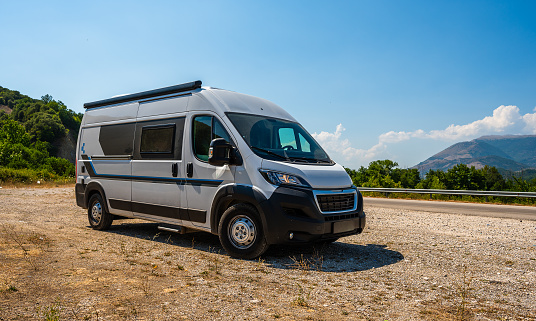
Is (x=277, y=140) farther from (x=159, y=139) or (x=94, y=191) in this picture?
(x=94, y=191)

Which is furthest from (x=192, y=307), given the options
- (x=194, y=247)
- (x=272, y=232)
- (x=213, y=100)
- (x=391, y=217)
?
(x=391, y=217)

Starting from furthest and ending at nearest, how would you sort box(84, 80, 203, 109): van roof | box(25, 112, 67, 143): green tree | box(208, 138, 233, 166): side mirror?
box(25, 112, 67, 143): green tree → box(84, 80, 203, 109): van roof → box(208, 138, 233, 166): side mirror

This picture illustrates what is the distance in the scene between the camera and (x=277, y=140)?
6562mm

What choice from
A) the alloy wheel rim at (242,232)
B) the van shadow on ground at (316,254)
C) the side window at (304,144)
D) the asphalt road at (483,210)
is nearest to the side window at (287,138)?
the side window at (304,144)

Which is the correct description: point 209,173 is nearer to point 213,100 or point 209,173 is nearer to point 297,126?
point 213,100

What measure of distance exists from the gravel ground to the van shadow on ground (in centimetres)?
2

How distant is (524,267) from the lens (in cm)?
597

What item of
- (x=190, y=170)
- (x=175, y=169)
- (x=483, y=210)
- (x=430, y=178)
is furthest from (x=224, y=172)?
(x=430, y=178)

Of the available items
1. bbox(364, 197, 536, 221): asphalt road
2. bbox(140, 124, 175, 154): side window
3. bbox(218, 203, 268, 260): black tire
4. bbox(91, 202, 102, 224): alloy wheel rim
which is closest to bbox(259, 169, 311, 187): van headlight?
bbox(218, 203, 268, 260): black tire

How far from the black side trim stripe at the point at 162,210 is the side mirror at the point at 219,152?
1020 millimetres

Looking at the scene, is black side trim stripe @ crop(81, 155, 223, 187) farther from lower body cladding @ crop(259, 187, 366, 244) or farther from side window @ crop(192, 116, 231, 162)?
lower body cladding @ crop(259, 187, 366, 244)

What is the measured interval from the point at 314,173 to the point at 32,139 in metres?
99.4

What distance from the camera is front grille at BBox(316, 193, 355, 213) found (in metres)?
5.78

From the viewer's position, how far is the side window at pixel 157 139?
720 cm
